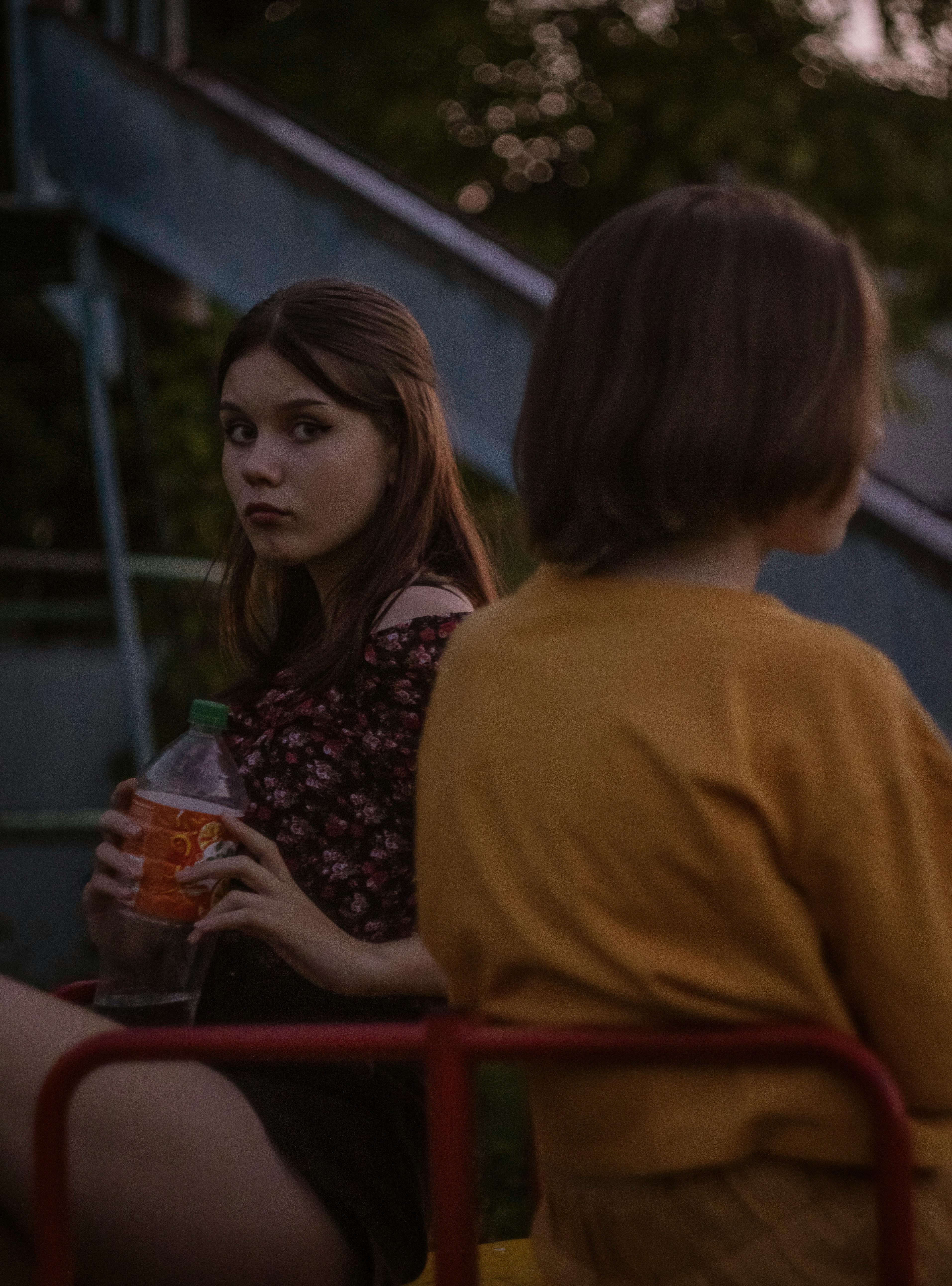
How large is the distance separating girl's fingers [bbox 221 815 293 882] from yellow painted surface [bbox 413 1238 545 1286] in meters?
0.57

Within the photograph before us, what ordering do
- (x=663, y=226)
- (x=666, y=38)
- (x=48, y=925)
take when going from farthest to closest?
1. (x=666, y=38)
2. (x=48, y=925)
3. (x=663, y=226)

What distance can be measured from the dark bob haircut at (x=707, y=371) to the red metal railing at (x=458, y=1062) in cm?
46

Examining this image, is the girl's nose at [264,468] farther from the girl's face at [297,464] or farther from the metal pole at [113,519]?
the metal pole at [113,519]

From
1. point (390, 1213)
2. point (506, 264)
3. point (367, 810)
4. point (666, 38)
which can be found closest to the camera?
point (390, 1213)

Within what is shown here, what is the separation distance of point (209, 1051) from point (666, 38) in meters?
8.45

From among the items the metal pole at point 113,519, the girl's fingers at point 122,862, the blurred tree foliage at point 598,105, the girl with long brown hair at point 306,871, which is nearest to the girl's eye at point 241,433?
the girl with long brown hair at point 306,871

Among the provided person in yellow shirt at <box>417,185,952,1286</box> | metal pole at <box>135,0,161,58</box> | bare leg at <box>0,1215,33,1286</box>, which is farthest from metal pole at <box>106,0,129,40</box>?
bare leg at <box>0,1215,33,1286</box>

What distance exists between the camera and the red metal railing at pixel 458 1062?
1189 mm

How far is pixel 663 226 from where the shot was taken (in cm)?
137

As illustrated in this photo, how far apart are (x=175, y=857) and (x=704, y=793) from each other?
2.33 feet

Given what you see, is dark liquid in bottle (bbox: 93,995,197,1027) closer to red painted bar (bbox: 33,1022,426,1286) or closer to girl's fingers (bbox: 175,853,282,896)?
girl's fingers (bbox: 175,853,282,896)

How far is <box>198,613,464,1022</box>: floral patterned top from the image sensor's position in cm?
183

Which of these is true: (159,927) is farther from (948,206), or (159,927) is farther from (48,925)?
(948,206)

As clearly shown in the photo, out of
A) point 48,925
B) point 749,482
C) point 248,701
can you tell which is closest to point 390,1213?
point 248,701
